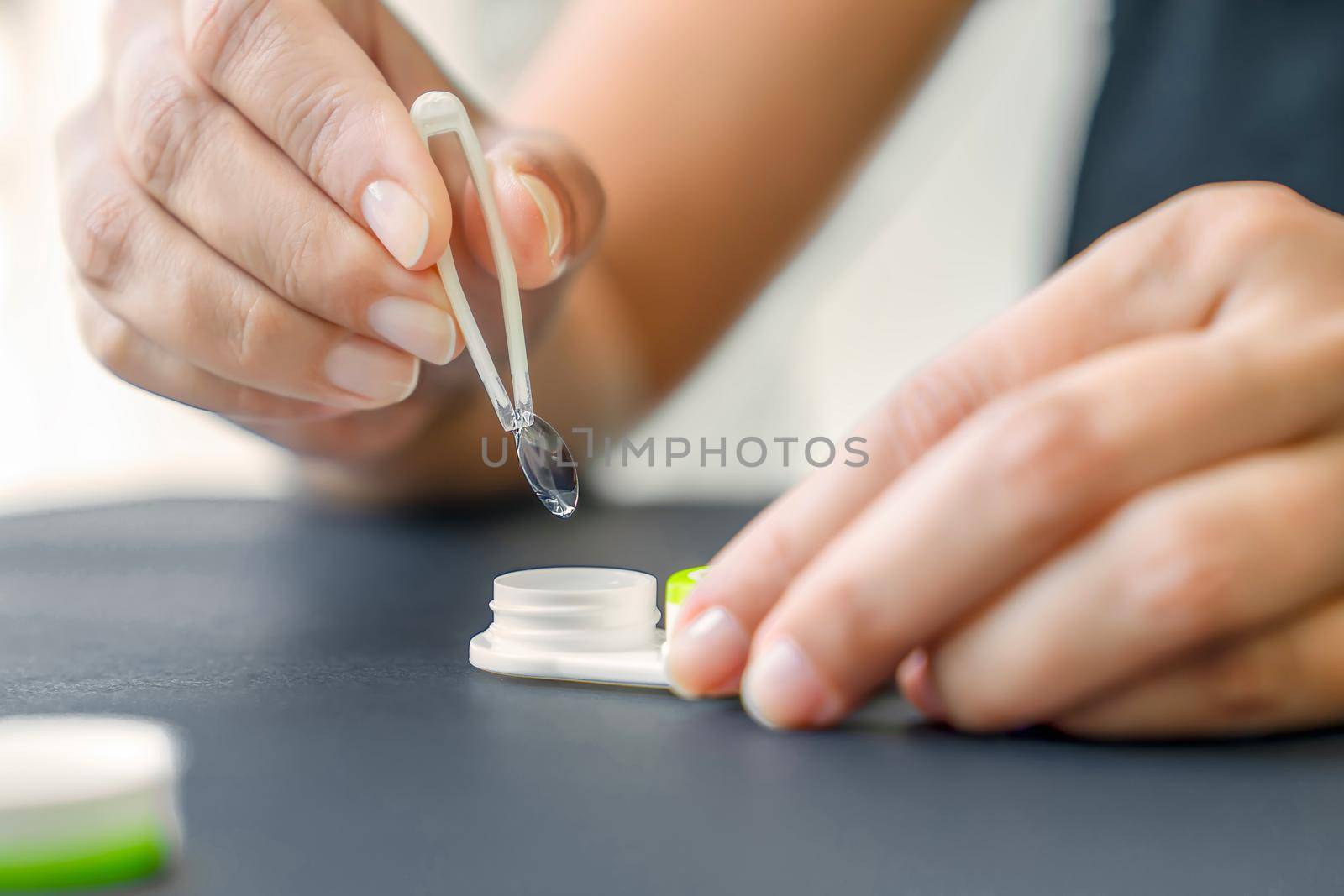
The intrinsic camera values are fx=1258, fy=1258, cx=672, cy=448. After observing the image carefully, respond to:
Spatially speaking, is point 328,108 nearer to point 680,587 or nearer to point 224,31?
point 224,31

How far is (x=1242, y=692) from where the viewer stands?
1.33ft

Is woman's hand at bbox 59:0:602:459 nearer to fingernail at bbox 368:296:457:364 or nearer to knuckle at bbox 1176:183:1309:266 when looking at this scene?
fingernail at bbox 368:296:457:364

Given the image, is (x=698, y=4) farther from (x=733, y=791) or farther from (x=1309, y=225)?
(x=733, y=791)

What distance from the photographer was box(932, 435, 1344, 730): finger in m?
0.39

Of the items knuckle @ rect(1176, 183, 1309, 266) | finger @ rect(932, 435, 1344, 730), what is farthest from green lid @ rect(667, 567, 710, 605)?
knuckle @ rect(1176, 183, 1309, 266)

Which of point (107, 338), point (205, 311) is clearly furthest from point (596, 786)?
point (107, 338)

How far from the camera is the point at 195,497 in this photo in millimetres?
1121

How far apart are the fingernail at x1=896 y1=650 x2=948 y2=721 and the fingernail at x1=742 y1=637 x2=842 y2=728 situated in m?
0.03

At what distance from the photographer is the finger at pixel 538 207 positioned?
2.04ft

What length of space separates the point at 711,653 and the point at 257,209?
35cm

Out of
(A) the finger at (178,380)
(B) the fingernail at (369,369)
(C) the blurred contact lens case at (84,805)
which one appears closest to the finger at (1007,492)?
(C) the blurred contact lens case at (84,805)

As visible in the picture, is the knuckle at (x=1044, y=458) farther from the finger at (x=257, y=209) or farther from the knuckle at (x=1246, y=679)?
the finger at (x=257, y=209)

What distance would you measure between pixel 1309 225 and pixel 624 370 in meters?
0.77

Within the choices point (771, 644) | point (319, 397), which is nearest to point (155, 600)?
point (319, 397)
